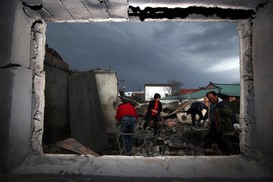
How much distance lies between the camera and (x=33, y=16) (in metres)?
1.72

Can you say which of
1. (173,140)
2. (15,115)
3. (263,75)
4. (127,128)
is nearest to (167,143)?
(173,140)

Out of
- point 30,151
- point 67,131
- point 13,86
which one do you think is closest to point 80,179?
point 30,151

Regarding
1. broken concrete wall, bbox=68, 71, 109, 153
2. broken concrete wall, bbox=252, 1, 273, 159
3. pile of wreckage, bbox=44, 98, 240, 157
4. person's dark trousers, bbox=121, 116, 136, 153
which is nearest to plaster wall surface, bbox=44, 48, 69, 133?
broken concrete wall, bbox=68, 71, 109, 153

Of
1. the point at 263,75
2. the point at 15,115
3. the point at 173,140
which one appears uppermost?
the point at 263,75

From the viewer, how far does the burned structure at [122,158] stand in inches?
59.2

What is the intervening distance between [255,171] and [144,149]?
4.50m

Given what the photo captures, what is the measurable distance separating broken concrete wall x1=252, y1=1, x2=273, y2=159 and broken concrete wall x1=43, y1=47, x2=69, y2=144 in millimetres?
4553

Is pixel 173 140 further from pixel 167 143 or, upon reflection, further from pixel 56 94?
pixel 56 94

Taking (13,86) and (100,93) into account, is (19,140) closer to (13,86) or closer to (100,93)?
(13,86)

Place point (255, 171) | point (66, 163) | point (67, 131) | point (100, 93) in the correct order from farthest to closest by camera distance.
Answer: point (100, 93) → point (67, 131) → point (66, 163) → point (255, 171)

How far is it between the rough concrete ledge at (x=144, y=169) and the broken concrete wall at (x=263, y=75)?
8.4 inches

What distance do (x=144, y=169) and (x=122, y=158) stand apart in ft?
0.68

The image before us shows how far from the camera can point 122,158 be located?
1672 mm

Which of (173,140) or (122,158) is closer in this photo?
(122,158)
